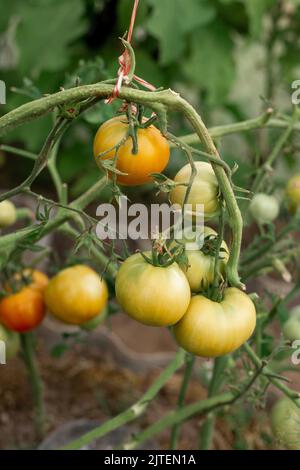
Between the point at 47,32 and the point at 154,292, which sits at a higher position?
the point at 154,292

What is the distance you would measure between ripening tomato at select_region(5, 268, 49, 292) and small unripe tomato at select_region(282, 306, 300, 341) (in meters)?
0.38

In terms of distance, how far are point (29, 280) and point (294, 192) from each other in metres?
0.42

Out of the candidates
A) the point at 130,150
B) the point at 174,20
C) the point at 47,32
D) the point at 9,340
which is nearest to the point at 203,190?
the point at 130,150

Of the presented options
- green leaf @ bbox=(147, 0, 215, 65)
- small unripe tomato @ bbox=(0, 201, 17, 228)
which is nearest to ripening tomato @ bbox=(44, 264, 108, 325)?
small unripe tomato @ bbox=(0, 201, 17, 228)

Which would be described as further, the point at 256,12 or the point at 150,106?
the point at 256,12

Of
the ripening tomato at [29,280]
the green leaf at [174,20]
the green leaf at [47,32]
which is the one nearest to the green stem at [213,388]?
the ripening tomato at [29,280]

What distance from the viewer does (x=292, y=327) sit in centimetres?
85

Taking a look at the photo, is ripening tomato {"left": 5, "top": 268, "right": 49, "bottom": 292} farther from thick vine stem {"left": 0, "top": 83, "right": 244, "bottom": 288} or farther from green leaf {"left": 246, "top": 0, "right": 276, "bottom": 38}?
green leaf {"left": 246, "top": 0, "right": 276, "bottom": 38}

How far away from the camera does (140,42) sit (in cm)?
202

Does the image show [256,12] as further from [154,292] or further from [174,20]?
[154,292]

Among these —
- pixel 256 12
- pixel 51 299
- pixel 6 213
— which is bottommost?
pixel 51 299

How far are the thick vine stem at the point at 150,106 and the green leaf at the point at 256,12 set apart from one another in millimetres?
1200

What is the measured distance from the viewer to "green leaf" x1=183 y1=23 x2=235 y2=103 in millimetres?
1779
